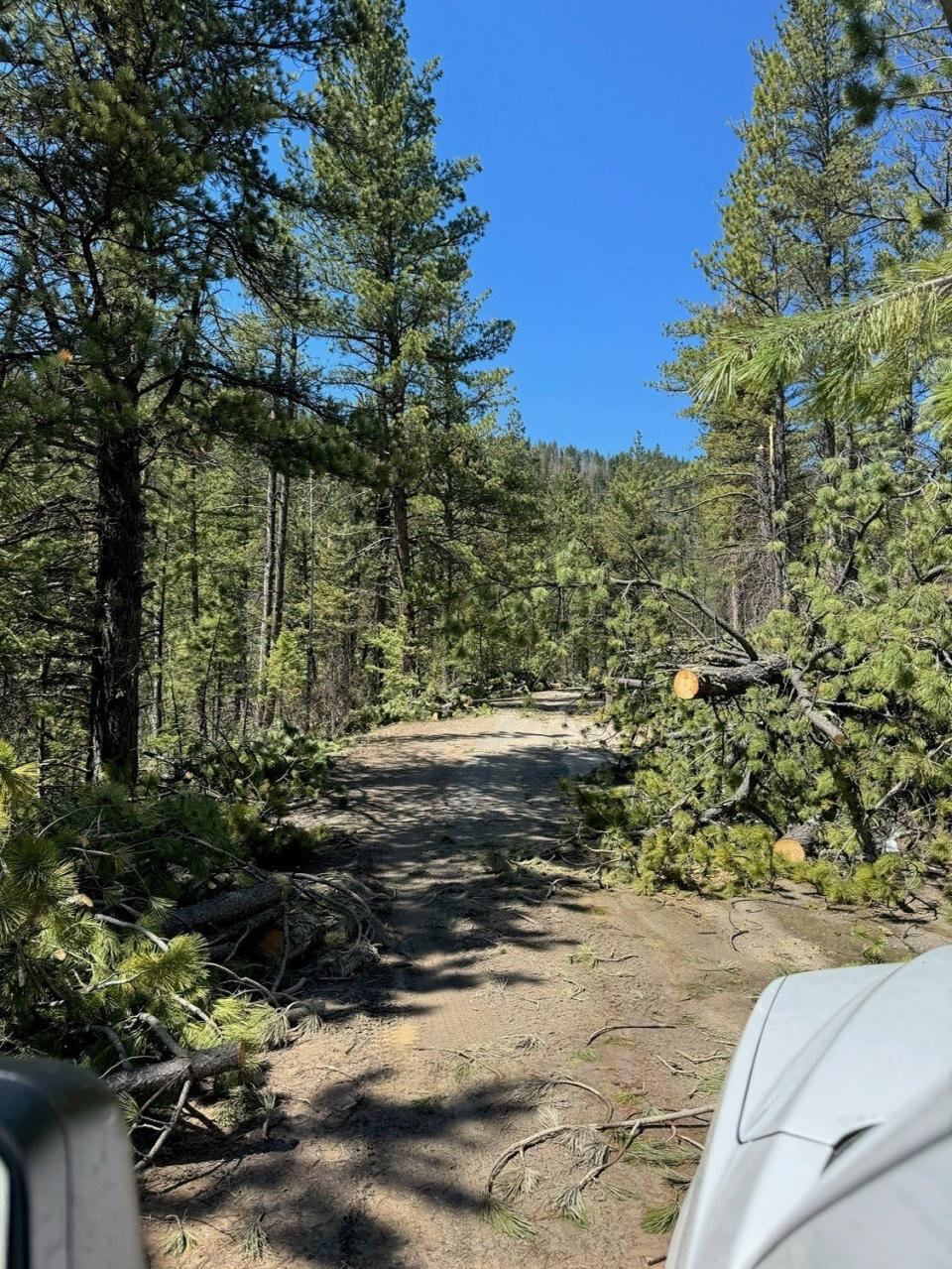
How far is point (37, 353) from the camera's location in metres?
6.39

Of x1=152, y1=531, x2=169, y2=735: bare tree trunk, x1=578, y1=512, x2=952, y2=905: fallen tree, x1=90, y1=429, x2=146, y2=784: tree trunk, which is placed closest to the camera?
x1=578, y1=512, x2=952, y2=905: fallen tree

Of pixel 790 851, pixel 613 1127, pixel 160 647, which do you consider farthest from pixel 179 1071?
pixel 160 647

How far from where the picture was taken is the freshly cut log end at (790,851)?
5.98m

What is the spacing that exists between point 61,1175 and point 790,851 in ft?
19.7

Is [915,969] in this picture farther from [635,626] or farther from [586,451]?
[586,451]

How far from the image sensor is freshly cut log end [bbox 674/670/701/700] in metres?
6.50

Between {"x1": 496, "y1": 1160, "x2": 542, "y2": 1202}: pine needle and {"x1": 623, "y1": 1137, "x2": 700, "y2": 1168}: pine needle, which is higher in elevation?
{"x1": 623, "y1": 1137, "x2": 700, "y2": 1168}: pine needle

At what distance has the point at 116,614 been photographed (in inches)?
306

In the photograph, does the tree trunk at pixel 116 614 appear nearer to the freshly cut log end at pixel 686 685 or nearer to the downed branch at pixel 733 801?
the freshly cut log end at pixel 686 685

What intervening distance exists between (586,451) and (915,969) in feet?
524

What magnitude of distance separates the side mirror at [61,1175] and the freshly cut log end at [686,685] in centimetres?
585

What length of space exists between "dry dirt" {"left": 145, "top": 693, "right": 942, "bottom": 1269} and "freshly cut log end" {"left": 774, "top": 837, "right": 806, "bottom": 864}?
26 cm

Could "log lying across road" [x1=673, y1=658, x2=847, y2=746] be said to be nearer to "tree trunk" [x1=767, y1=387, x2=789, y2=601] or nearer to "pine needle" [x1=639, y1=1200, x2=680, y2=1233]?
"pine needle" [x1=639, y1=1200, x2=680, y2=1233]

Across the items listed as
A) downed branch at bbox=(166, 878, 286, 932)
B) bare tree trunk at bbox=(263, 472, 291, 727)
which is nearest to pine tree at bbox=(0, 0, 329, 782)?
downed branch at bbox=(166, 878, 286, 932)
